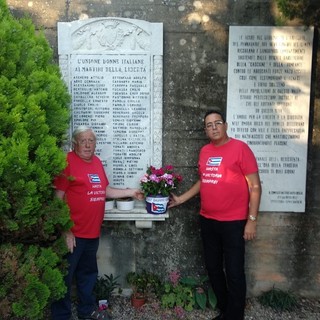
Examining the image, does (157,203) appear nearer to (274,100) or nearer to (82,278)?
(82,278)

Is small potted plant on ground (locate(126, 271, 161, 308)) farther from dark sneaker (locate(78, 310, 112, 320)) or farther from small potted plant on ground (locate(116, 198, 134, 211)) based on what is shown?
small potted plant on ground (locate(116, 198, 134, 211))

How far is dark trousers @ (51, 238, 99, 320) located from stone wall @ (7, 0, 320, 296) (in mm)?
436

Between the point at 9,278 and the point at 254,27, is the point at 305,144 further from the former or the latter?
the point at 9,278

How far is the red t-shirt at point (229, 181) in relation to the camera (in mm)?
3535

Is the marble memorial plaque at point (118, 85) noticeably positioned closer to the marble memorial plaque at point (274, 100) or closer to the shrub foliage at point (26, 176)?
the marble memorial plaque at point (274, 100)

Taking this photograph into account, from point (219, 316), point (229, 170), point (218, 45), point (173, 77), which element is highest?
point (218, 45)

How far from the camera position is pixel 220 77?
4.10 m

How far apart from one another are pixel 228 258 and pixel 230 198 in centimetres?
55

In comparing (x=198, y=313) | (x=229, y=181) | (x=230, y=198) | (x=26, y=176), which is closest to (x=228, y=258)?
(x=230, y=198)

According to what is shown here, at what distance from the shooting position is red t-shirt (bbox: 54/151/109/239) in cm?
347

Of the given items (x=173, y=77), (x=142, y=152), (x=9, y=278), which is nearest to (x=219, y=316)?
(x=142, y=152)

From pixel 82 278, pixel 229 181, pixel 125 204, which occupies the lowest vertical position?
pixel 82 278

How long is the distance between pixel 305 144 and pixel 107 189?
2022 mm

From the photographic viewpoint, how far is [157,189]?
12.8 feet
